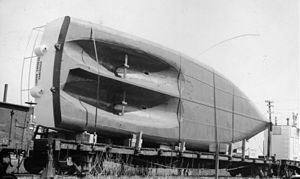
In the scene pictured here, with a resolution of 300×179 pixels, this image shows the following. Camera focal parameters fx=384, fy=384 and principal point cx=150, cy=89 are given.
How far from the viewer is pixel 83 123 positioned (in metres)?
12.2

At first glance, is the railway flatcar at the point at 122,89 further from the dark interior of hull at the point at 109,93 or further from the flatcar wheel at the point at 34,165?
the flatcar wheel at the point at 34,165

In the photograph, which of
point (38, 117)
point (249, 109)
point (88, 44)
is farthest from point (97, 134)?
point (249, 109)

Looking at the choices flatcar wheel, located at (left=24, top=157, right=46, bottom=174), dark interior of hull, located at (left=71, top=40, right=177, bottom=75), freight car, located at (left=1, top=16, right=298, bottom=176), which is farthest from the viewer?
dark interior of hull, located at (left=71, top=40, right=177, bottom=75)

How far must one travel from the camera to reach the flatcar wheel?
11.5 meters

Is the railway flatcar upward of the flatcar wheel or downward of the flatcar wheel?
upward

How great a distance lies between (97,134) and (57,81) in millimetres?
2488

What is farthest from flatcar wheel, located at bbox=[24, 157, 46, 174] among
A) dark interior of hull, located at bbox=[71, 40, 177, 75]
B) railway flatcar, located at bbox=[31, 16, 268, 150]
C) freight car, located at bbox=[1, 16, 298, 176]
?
dark interior of hull, located at bbox=[71, 40, 177, 75]

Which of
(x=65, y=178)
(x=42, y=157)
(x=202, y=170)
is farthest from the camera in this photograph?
(x=202, y=170)

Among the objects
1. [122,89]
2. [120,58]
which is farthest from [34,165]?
[120,58]

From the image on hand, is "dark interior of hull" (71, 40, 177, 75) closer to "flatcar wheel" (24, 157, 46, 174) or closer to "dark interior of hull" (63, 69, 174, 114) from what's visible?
"dark interior of hull" (63, 69, 174, 114)

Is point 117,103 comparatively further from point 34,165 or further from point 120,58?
point 34,165

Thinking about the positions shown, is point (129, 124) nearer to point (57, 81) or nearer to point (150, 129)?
point (150, 129)

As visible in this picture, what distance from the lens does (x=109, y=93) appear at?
13.4 meters

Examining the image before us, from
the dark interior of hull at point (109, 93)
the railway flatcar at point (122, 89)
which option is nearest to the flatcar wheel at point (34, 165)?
the railway flatcar at point (122, 89)
